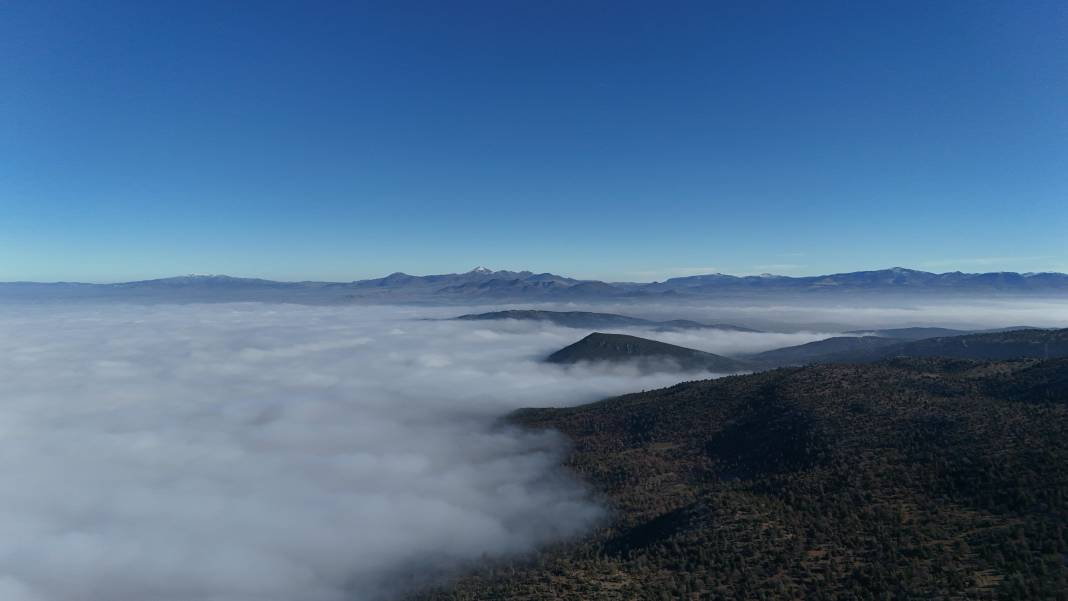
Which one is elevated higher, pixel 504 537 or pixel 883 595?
pixel 883 595

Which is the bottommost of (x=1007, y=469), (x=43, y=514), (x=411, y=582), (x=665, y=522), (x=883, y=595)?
(x=43, y=514)

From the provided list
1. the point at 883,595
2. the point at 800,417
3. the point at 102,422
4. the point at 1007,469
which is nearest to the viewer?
the point at 883,595

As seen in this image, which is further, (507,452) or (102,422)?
(102,422)

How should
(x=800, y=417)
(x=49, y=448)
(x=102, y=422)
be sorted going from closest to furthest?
(x=800, y=417), (x=49, y=448), (x=102, y=422)

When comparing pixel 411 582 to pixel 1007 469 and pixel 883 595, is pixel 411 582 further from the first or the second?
pixel 1007 469

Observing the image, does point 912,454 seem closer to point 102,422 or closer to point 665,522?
point 665,522

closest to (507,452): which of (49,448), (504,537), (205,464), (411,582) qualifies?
(504,537)
